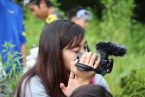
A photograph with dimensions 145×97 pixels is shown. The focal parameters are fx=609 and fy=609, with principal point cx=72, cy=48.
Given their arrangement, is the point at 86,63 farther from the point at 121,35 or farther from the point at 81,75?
the point at 121,35

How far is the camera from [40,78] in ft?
15.1

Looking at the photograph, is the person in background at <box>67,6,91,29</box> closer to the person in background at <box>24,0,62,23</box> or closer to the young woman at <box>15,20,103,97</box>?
the person in background at <box>24,0,62,23</box>

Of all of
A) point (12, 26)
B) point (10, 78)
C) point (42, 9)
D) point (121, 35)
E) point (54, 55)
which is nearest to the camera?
point (54, 55)

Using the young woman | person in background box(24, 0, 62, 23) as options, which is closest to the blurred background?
person in background box(24, 0, 62, 23)

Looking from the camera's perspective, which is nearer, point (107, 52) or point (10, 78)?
point (107, 52)

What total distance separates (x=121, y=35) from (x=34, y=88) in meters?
6.84

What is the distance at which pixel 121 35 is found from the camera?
37.0ft

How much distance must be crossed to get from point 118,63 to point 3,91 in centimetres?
371

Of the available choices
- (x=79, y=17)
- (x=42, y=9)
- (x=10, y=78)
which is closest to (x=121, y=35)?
(x=79, y=17)

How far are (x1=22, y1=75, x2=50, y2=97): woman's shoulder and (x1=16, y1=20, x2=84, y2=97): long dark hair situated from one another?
0.02 metres

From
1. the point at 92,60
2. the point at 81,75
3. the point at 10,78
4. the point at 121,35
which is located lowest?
the point at 121,35

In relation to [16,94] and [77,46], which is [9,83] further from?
[77,46]

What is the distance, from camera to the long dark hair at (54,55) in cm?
455

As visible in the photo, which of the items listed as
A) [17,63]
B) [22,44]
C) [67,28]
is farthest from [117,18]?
[67,28]
